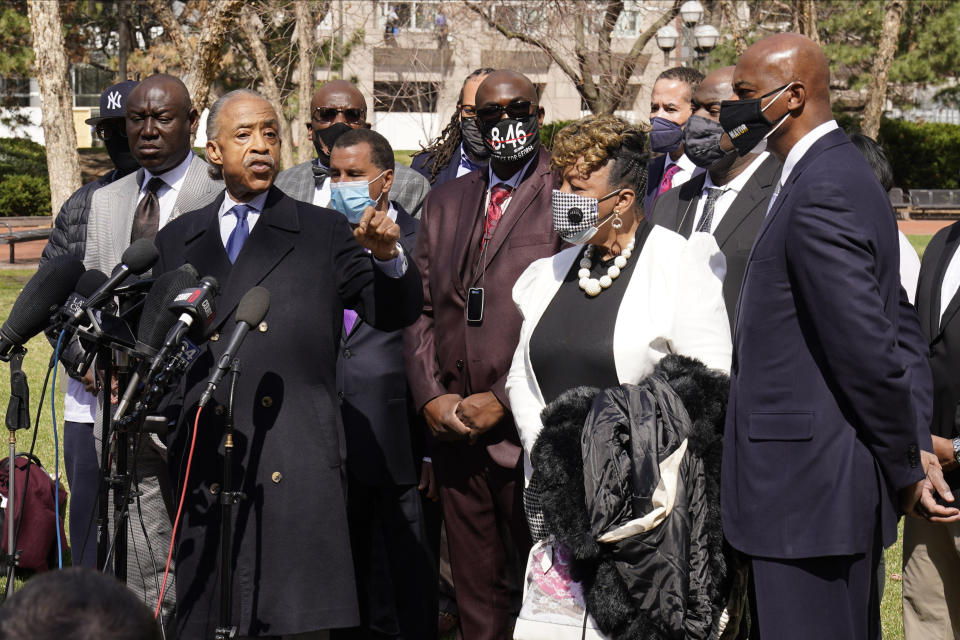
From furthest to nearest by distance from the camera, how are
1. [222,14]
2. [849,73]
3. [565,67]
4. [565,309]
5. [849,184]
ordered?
[849,73] < [565,67] < [222,14] < [565,309] < [849,184]

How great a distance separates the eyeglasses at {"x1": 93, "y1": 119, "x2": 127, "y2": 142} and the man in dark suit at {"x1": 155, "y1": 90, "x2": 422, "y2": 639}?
2098mm

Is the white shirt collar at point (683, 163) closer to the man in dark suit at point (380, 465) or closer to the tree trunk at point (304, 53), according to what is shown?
the man in dark suit at point (380, 465)

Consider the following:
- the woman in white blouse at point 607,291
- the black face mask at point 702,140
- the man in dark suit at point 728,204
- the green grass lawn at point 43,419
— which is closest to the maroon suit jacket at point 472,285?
the woman in white blouse at point 607,291

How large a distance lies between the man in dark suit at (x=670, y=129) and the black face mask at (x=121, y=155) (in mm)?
2868

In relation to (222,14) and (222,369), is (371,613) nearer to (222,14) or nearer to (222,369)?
A: (222,369)

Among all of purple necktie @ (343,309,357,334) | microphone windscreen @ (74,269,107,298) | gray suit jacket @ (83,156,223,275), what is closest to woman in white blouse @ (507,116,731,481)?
purple necktie @ (343,309,357,334)

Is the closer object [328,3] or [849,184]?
[849,184]

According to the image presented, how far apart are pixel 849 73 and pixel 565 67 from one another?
13.6 metres

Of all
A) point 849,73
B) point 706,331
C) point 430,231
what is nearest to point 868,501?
point 706,331

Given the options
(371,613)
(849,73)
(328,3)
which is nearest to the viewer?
(371,613)

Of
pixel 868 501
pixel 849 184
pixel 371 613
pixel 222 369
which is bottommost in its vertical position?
pixel 371 613

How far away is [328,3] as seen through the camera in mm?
19734

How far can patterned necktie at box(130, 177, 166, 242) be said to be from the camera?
5.39 metres

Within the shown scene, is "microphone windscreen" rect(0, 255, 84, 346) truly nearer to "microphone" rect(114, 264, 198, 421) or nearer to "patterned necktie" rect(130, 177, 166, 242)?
"microphone" rect(114, 264, 198, 421)
